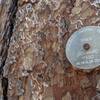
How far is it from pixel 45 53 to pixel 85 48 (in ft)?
0.38

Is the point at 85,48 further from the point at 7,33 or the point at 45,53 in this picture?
the point at 7,33

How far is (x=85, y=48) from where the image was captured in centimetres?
103

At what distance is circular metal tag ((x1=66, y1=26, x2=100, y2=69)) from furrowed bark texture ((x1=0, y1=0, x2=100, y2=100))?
15 mm

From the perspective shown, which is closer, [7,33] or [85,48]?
[85,48]

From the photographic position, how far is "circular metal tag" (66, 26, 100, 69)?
40.1 inches

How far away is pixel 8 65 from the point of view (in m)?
1.10

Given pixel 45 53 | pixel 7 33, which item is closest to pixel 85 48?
pixel 45 53

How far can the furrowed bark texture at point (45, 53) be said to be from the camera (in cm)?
103

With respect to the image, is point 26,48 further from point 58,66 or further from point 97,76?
point 97,76

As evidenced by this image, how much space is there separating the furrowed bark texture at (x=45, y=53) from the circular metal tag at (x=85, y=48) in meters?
0.01

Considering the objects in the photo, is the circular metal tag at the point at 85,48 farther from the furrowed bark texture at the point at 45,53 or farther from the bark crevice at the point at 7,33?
the bark crevice at the point at 7,33

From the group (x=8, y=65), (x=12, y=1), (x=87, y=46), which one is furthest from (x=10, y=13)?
(x=87, y=46)

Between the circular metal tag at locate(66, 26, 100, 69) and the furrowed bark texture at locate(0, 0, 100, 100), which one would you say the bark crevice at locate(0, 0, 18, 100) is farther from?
the circular metal tag at locate(66, 26, 100, 69)

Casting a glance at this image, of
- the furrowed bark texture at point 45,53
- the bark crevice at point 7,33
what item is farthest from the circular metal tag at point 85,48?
the bark crevice at point 7,33
